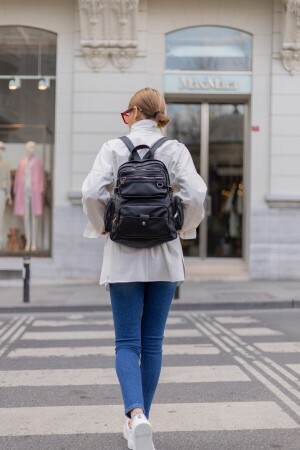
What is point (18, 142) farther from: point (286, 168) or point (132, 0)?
point (286, 168)

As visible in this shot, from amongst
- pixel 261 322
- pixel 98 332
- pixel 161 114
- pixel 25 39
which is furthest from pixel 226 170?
pixel 161 114

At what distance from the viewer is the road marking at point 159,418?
4125 millimetres

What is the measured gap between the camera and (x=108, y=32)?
13.9 meters

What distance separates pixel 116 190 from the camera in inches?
133

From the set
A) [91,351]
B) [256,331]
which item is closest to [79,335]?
[91,351]

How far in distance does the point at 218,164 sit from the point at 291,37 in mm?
3345

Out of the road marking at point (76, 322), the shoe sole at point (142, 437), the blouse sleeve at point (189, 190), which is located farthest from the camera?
the road marking at point (76, 322)

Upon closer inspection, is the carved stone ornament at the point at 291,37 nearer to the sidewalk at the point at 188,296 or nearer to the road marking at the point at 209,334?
the sidewalk at the point at 188,296

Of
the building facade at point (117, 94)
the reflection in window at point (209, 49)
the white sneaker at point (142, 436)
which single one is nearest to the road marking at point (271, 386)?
the white sneaker at point (142, 436)

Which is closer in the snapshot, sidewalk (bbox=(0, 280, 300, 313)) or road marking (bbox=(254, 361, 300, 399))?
road marking (bbox=(254, 361, 300, 399))

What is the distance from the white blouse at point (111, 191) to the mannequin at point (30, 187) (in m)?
11.3

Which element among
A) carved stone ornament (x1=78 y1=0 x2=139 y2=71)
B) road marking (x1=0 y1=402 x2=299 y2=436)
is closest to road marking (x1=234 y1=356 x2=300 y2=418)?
road marking (x1=0 y1=402 x2=299 y2=436)

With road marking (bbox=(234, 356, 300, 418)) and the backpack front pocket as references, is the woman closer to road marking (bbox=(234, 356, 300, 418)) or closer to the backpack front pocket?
the backpack front pocket

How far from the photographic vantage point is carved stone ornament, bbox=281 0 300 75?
13758 mm
